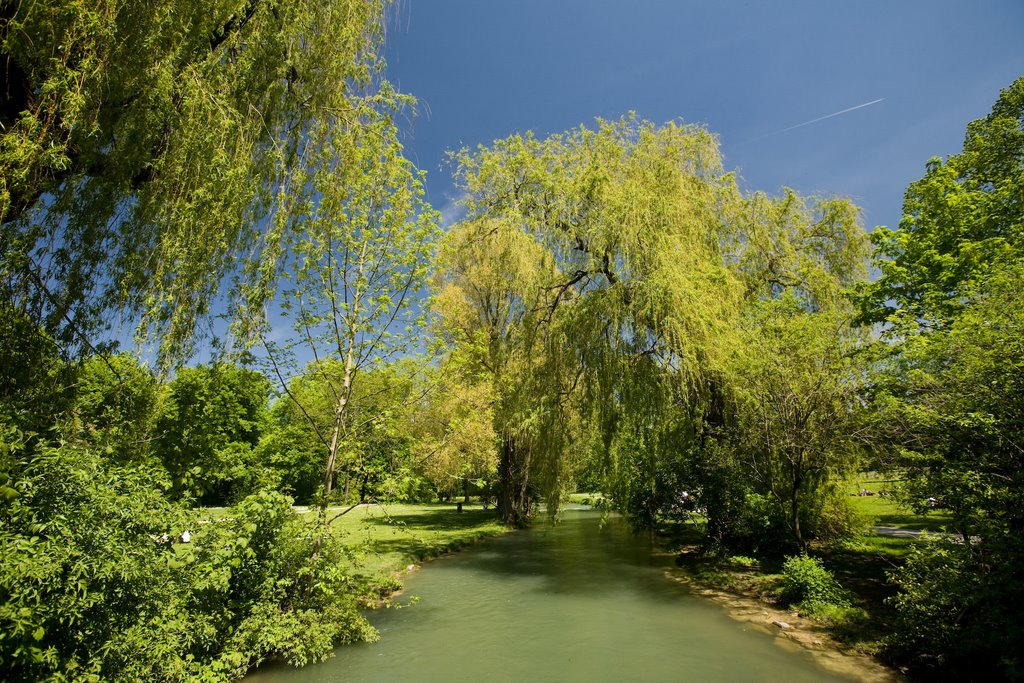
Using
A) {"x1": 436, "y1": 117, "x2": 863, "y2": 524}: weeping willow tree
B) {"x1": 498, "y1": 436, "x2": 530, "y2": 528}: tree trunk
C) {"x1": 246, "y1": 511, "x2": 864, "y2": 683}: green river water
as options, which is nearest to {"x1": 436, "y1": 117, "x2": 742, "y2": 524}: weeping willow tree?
{"x1": 436, "y1": 117, "x2": 863, "y2": 524}: weeping willow tree

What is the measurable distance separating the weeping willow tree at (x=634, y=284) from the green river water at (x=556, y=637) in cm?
291

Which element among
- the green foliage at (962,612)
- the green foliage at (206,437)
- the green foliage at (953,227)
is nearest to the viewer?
the green foliage at (962,612)

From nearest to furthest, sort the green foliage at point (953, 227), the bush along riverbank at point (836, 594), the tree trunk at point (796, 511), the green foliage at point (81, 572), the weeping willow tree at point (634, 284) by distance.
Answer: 1. the green foliage at point (81, 572)
2. the bush along riverbank at point (836, 594)
3. the tree trunk at point (796, 511)
4. the green foliage at point (953, 227)
5. the weeping willow tree at point (634, 284)

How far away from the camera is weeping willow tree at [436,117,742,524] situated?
11.4 metres

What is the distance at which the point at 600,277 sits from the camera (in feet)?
40.8

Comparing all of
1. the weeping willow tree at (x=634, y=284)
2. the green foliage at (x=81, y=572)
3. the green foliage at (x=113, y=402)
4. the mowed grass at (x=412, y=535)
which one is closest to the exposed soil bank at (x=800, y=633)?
the weeping willow tree at (x=634, y=284)

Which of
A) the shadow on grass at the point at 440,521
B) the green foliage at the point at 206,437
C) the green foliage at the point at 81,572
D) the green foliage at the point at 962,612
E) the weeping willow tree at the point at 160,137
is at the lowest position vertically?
the shadow on grass at the point at 440,521

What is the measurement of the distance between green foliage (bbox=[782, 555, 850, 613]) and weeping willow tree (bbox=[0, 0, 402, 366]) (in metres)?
10.3

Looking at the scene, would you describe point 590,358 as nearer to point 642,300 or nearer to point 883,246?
point 642,300

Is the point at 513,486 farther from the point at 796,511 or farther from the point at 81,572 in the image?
the point at 81,572

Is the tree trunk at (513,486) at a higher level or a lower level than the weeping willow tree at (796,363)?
lower

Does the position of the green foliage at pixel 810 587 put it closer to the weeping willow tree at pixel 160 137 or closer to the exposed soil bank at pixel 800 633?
the exposed soil bank at pixel 800 633

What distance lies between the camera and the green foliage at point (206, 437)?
643 centimetres

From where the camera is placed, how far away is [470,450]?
840 inches
